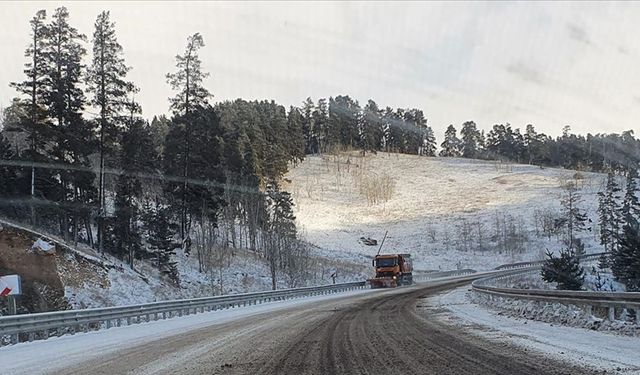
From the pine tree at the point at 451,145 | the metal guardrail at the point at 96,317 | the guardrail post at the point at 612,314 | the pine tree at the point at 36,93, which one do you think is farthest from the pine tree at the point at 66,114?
the pine tree at the point at 451,145

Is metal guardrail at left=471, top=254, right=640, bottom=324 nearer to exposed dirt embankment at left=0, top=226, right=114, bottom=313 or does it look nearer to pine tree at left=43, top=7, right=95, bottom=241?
exposed dirt embankment at left=0, top=226, right=114, bottom=313

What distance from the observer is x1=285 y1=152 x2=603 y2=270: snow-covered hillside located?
97062mm

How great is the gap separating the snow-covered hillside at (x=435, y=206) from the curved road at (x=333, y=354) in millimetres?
67694

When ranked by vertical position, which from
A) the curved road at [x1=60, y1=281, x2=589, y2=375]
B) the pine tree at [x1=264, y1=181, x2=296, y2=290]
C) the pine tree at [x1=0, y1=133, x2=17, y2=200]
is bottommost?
the pine tree at [x1=264, y1=181, x2=296, y2=290]

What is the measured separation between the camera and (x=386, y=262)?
50375mm

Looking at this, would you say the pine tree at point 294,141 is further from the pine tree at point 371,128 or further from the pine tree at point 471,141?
the pine tree at point 471,141

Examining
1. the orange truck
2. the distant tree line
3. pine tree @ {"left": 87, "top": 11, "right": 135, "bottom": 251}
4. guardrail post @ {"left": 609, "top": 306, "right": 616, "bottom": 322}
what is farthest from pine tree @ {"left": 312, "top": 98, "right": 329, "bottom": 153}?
guardrail post @ {"left": 609, "top": 306, "right": 616, "bottom": 322}

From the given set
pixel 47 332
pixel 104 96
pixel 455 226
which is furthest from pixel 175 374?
pixel 455 226

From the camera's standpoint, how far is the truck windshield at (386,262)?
1976 inches

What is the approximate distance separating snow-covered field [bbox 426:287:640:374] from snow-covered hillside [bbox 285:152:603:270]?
67111 millimetres

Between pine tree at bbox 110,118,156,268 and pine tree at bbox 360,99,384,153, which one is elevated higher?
pine tree at bbox 360,99,384,153

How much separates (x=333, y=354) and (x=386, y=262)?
4119cm

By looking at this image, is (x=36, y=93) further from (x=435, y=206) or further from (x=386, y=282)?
(x=435, y=206)

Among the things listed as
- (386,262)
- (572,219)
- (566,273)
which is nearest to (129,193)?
(386,262)
